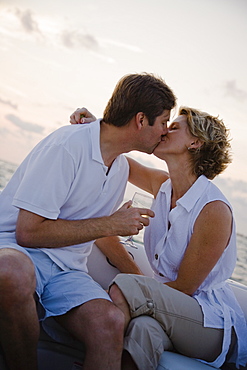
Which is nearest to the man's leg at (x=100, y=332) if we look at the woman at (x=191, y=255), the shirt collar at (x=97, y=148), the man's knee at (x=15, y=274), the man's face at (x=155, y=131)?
the woman at (x=191, y=255)

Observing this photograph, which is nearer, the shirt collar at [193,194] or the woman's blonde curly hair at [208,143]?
the shirt collar at [193,194]

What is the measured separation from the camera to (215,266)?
2.78 m

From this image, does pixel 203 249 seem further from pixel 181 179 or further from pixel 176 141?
pixel 176 141

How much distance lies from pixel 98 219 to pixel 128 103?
693 millimetres

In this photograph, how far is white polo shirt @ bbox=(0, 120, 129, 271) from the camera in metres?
2.40

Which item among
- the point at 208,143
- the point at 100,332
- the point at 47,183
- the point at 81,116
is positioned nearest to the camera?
the point at 100,332

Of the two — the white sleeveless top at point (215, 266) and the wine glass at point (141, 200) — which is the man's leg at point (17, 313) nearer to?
the wine glass at point (141, 200)

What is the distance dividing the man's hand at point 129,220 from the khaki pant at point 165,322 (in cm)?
25

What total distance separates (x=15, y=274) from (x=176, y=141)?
131 centimetres

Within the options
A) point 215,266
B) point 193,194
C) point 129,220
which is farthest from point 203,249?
point 129,220

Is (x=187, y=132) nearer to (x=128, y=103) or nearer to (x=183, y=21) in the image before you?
(x=128, y=103)

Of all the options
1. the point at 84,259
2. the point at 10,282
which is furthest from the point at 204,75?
the point at 10,282

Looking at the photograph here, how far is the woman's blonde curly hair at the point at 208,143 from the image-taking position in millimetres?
2900

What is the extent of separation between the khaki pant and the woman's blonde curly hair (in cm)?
79
